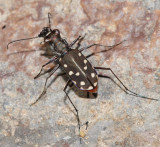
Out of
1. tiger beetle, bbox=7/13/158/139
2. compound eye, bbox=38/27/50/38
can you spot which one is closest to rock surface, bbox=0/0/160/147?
tiger beetle, bbox=7/13/158/139

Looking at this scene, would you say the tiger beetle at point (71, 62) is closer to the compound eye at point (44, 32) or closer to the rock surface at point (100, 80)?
the compound eye at point (44, 32)

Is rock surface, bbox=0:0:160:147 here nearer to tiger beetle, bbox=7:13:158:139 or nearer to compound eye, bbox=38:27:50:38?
tiger beetle, bbox=7:13:158:139

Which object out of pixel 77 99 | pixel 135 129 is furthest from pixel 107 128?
pixel 77 99

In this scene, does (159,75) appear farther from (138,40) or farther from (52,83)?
(52,83)

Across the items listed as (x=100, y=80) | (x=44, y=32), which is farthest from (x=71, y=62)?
(x=44, y=32)

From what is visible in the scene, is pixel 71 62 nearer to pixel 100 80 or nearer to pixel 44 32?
pixel 100 80

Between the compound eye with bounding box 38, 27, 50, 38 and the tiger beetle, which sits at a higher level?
the compound eye with bounding box 38, 27, 50, 38
